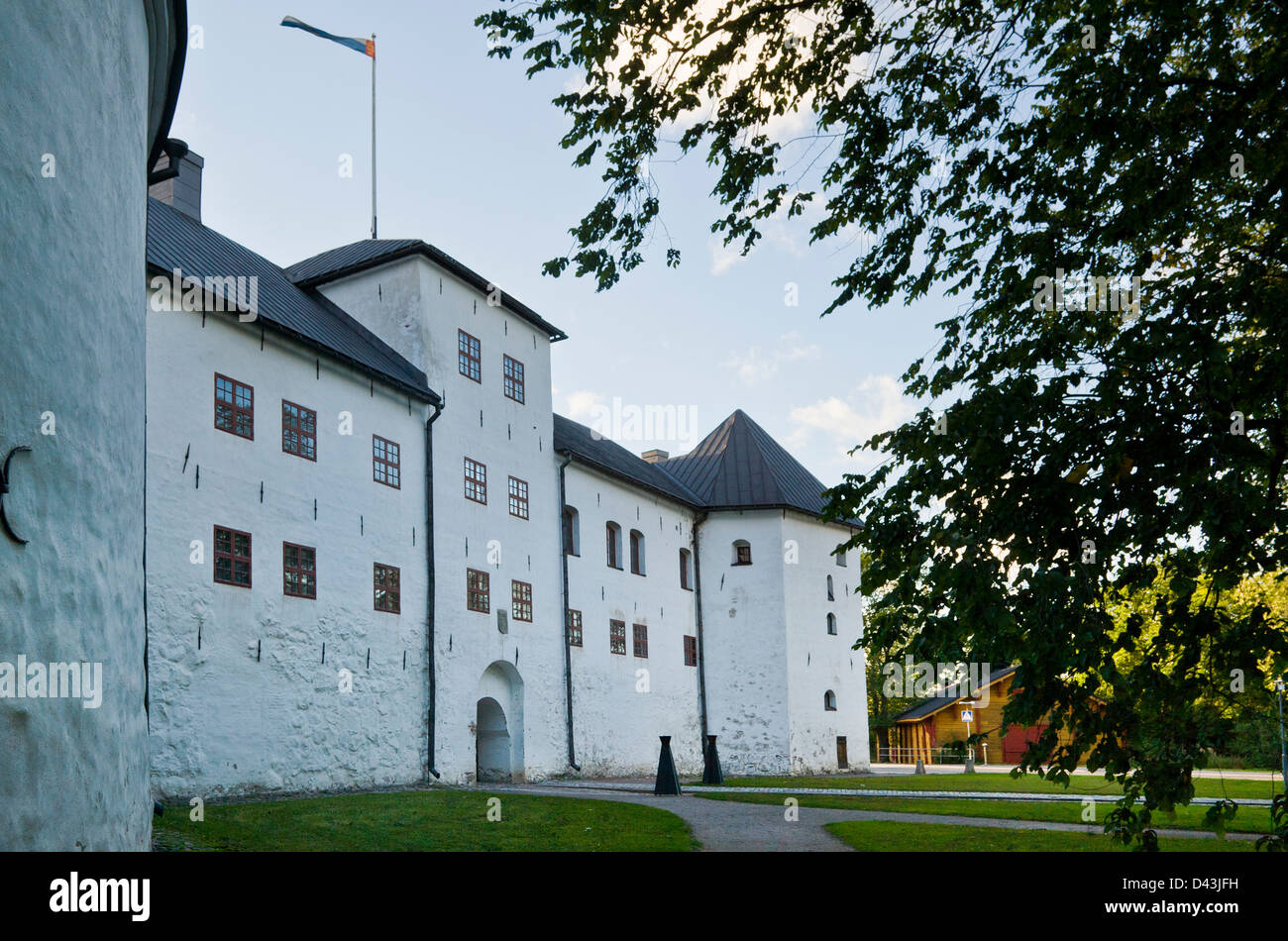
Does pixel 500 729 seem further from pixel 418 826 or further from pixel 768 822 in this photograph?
pixel 418 826

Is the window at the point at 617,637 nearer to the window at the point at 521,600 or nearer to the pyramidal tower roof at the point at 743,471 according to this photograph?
the window at the point at 521,600

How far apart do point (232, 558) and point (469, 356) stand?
8.86m

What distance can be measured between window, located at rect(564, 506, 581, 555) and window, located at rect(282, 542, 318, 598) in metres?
9.65

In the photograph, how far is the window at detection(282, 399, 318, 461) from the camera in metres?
19.3

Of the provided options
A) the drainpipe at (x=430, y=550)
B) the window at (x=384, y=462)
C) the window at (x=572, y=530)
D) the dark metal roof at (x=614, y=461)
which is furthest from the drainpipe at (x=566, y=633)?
the window at (x=384, y=462)

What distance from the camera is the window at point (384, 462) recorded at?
844 inches

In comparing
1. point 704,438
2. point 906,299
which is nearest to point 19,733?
point 906,299

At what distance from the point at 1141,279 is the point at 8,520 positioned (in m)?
7.26

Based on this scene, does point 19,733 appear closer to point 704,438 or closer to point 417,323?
point 417,323

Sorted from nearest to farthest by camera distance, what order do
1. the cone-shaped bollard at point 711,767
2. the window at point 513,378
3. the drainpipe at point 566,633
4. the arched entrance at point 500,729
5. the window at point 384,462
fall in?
the window at point 384,462, the cone-shaped bollard at point 711,767, the arched entrance at point 500,729, the window at point 513,378, the drainpipe at point 566,633

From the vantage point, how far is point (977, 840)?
1211 cm

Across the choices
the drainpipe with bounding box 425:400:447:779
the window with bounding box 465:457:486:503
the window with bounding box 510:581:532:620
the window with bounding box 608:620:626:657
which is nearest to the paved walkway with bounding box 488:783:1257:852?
the drainpipe with bounding box 425:400:447:779

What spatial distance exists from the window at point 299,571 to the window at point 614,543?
39.9 ft

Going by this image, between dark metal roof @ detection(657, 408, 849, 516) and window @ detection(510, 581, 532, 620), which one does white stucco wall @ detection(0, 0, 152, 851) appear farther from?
dark metal roof @ detection(657, 408, 849, 516)
